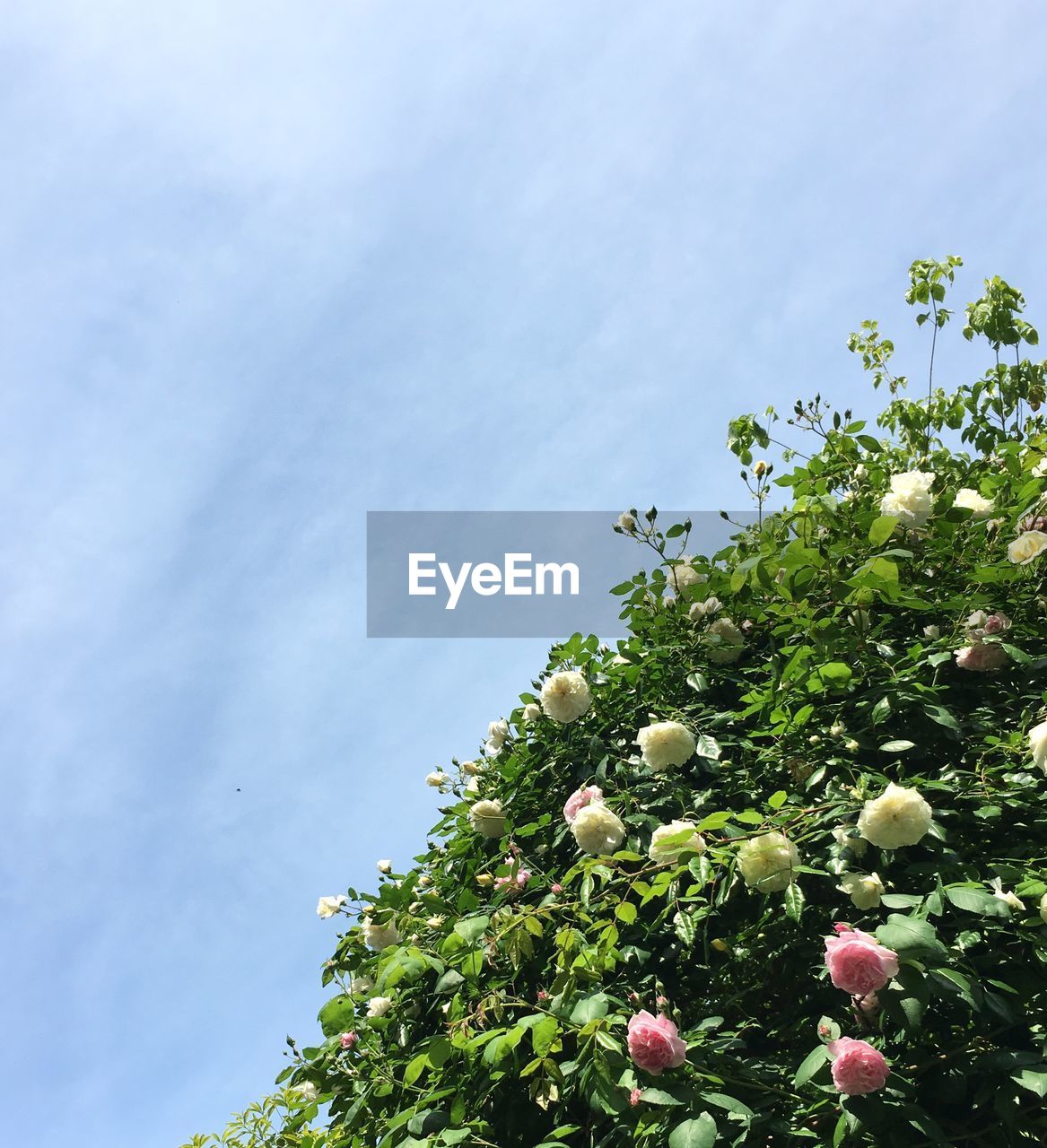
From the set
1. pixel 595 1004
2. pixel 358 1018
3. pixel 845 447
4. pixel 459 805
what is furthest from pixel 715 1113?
pixel 845 447

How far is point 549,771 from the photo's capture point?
3.26 m

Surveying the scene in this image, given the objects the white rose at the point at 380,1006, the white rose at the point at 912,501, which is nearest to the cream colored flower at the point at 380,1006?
the white rose at the point at 380,1006

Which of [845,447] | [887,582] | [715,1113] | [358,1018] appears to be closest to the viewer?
[715,1113]

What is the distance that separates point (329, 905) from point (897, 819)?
8.00 ft

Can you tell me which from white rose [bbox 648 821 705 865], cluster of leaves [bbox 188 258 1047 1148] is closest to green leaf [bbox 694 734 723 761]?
cluster of leaves [bbox 188 258 1047 1148]

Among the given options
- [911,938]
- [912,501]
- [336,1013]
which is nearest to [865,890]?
[911,938]

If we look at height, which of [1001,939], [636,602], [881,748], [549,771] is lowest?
[1001,939]

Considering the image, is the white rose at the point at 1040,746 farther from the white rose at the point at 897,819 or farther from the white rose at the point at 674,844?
the white rose at the point at 674,844

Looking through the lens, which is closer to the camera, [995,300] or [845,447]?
[845,447]

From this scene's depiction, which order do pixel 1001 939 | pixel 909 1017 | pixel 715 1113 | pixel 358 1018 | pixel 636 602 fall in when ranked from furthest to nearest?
1. pixel 636 602
2. pixel 358 1018
3. pixel 1001 939
4. pixel 715 1113
5. pixel 909 1017

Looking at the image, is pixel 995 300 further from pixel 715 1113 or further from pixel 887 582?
pixel 715 1113

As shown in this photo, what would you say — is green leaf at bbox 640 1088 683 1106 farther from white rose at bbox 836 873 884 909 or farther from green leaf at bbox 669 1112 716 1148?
white rose at bbox 836 873 884 909

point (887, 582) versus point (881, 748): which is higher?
point (887, 582)

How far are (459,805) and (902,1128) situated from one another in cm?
195
